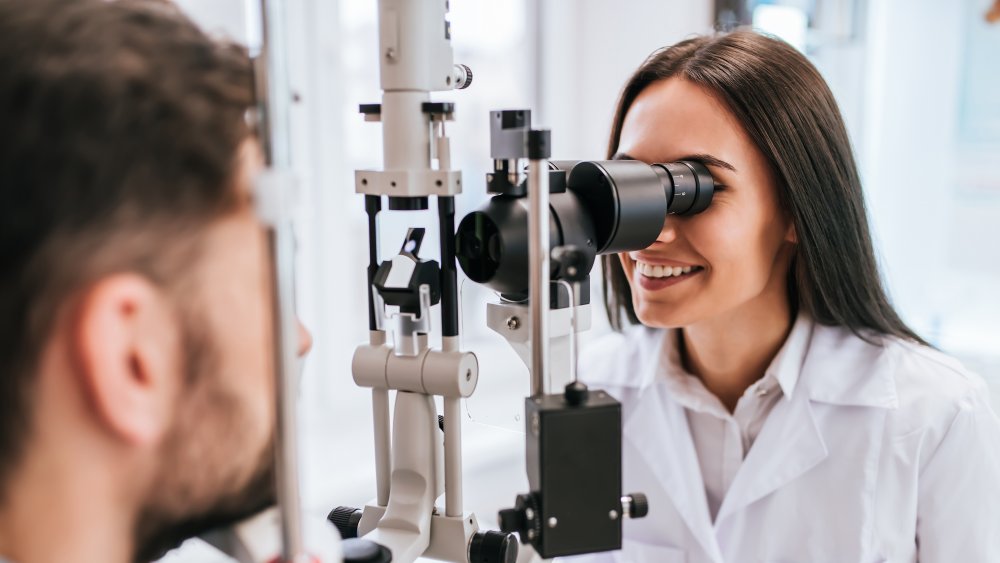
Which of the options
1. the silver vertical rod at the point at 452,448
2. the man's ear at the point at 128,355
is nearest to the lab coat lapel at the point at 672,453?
the silver vertical rod at the point at 452,448

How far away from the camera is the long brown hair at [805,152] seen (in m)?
1.15

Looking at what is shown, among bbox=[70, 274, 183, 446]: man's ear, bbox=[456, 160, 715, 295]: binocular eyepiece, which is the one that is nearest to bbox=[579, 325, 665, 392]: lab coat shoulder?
bbox=[456, 160, 715, 295]: binocular eyepiece

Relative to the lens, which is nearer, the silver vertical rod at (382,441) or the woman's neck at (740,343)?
the silver vertical rod at (382,441)

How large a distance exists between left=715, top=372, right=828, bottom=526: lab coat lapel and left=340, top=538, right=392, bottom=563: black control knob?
66 centimetres

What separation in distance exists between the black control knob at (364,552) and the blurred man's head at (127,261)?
170mm

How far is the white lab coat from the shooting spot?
3.78ft

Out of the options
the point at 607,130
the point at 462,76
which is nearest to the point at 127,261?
the point at 462,76

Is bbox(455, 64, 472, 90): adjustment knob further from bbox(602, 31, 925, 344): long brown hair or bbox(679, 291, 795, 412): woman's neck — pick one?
bbox(679, 291, 795, 412): woman's neck

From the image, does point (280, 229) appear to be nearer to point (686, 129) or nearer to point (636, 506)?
point (636, 506)

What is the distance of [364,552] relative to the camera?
0.73m

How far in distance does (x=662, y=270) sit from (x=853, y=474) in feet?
1.33

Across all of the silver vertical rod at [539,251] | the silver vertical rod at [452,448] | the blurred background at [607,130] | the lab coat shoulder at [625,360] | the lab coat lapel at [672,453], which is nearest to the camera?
the silver vertical rod at [539,251]

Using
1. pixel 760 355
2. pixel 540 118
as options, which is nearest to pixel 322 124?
pixel 540 118

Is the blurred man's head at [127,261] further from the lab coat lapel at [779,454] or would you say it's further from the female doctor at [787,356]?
the lab coat lapel at [779,454]
